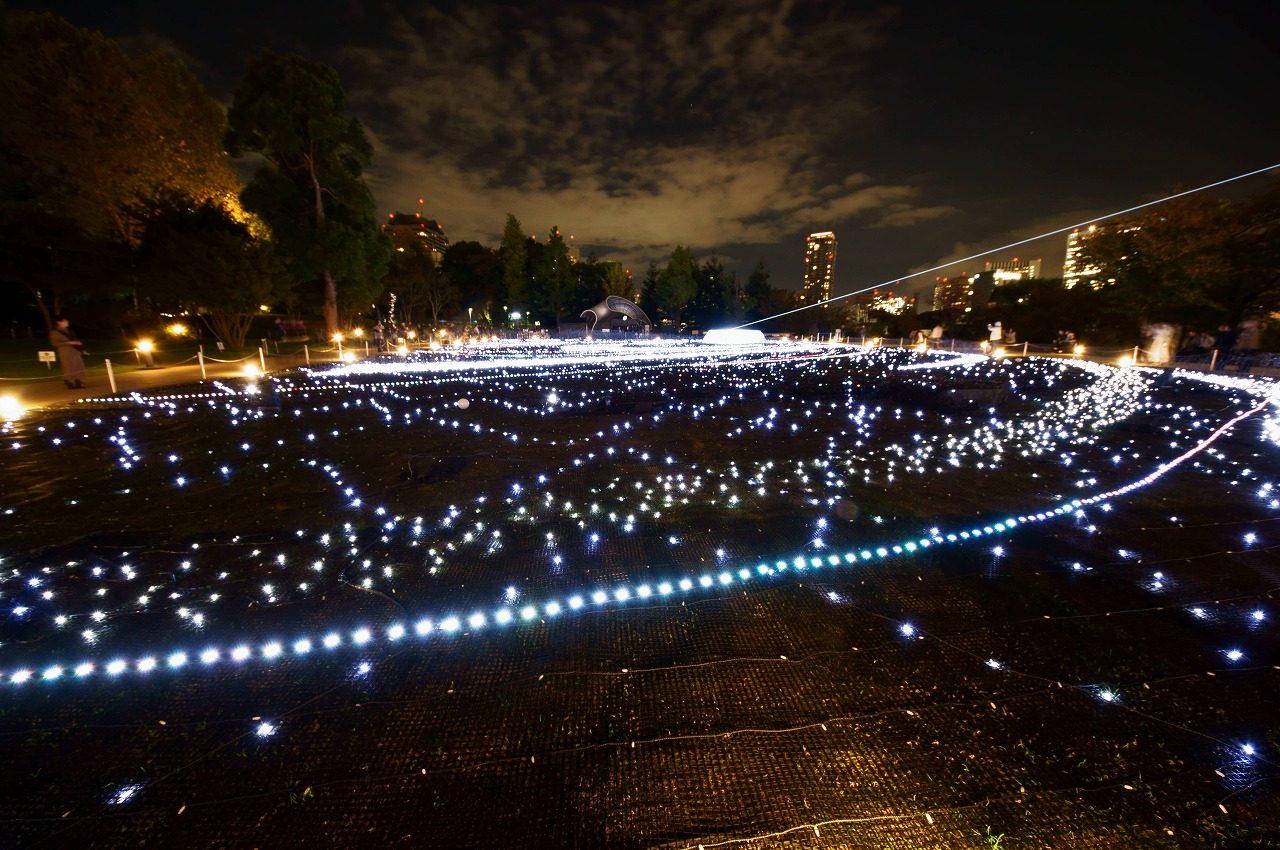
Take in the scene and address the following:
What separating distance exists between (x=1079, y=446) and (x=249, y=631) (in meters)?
8.23

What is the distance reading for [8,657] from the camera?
2260mm

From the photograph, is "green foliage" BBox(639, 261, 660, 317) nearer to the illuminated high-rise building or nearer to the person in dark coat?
the person in dark coat

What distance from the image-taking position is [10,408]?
808 centimetres

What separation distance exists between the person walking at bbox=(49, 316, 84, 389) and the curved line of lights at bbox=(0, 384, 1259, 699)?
465 inches

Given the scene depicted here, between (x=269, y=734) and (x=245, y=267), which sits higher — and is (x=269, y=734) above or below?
below

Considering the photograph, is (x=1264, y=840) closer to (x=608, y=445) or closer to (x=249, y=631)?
(x=249, y=631)

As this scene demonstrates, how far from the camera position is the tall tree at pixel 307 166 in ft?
62.1

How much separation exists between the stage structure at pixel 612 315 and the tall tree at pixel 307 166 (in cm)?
2157

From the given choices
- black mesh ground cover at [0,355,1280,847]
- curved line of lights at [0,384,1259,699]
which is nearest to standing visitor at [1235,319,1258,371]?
black mesh ground cover at [0,355,1280,847]

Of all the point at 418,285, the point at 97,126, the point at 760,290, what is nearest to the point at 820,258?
the point at 760,290

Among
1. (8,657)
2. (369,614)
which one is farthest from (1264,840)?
(8,657)

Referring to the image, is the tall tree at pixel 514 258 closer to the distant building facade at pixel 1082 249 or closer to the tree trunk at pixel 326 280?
the tree trunk at pixel 326 280

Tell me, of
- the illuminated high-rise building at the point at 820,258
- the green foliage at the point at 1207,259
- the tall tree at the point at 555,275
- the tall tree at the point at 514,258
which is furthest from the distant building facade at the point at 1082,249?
the illuminated high-rise building at the point at 820,258

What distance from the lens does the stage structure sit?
41.7 meters
